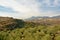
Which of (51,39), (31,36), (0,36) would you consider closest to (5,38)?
(0,36)

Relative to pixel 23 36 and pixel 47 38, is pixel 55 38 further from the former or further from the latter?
pixel 23 36

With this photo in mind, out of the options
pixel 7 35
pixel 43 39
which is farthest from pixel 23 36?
pixel 43 39

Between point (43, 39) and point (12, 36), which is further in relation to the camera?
point (12, 36)

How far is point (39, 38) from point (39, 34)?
194 cm

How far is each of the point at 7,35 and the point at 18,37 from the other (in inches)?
113

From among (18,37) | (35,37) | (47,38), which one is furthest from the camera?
(18,37)

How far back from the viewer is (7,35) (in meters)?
30.3

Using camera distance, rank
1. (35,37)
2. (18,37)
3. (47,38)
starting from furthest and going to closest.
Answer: (18,37)
(35,37)
(47,38)

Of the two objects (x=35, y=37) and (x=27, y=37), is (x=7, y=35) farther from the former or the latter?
(x=35, y=37)

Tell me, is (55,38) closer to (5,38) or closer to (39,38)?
(39,38)

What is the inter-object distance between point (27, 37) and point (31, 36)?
1.13m

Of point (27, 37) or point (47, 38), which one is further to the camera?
point (27, 37)

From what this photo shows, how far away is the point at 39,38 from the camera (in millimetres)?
26016

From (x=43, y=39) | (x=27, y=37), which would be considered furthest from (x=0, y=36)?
(x=43, y=39)
